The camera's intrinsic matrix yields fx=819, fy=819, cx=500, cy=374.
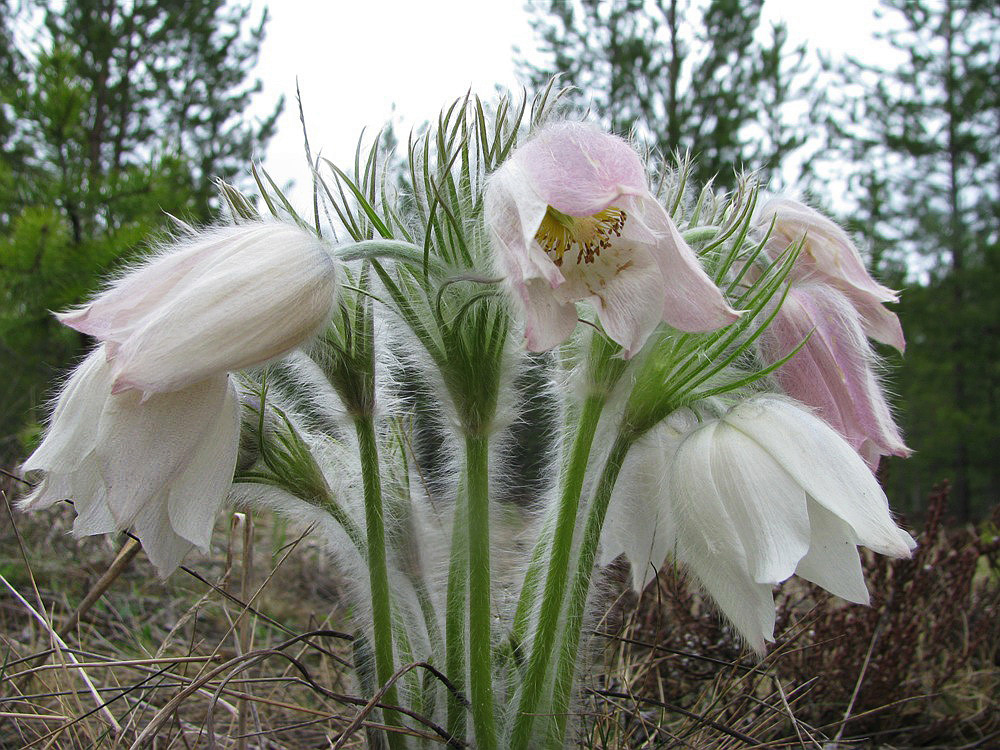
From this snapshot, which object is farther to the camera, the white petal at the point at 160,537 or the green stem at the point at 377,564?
the green stem at the point at 377,564

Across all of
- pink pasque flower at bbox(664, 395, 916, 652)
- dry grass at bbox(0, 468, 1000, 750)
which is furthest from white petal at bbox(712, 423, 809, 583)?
dry grass at bbox(0, 468, 1000, 750)

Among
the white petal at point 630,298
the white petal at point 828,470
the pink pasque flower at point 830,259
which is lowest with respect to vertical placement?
the white petal at point 828,470

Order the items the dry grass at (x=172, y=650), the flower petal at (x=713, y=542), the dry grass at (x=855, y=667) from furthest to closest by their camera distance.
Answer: the dry grass at (x=855, y=667) < the dry grass at (x=172, y=650) < the flower petal at (x=713, y=542)

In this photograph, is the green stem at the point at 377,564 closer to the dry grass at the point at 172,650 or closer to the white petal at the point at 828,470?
the dry grass at the point at 172,650

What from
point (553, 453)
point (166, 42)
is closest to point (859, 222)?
point (166, 42)

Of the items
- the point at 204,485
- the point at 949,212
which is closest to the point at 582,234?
the point at 204,485

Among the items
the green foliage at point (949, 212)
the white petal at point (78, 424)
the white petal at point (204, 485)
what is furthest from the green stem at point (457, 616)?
the green foliage at point (949, 212)

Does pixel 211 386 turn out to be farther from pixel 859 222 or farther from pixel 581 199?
pixel 859 222
